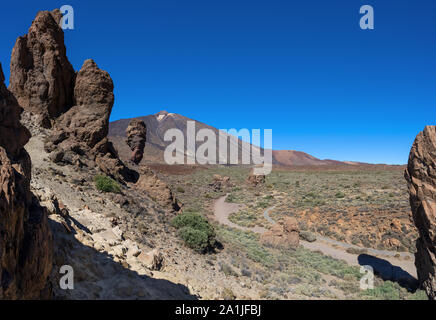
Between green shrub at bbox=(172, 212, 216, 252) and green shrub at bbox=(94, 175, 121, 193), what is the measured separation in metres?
3.58

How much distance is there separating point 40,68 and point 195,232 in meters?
13.9

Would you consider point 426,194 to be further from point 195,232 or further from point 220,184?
point 220,184

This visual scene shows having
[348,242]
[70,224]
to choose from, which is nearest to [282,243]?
[348,242]

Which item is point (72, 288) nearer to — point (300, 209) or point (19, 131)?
point (19, 131)

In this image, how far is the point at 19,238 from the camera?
363 centimetres

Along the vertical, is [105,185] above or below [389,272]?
above

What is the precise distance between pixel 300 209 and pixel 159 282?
22035mm

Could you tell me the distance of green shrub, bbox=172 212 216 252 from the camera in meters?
12.0

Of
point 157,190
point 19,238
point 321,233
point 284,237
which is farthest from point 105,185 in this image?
point 321,233

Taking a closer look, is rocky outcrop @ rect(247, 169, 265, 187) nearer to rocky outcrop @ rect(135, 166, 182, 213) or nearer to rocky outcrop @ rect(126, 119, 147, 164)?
rocky outcrop @ rect(126, 119, 147, 164)

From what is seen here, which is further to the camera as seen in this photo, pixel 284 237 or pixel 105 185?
pixel 284 237

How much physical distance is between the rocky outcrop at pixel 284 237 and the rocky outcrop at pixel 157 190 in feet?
21.8

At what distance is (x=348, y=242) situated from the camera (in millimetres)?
19000
